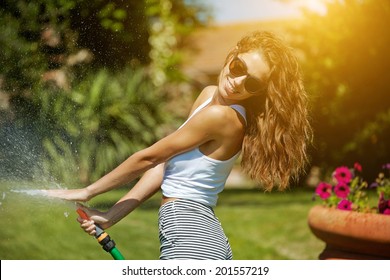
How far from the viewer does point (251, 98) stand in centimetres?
299

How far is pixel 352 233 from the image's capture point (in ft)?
16.0

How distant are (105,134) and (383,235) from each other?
162 inches

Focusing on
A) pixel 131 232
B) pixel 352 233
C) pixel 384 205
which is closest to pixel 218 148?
pixel 352 233

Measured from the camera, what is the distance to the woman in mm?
2824

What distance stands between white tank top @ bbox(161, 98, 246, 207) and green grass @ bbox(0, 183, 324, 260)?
8.57ft

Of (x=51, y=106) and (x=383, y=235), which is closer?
Result: (x=383, y=235)

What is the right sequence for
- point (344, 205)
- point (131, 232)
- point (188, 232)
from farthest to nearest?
point (131, 232), point (344, 205), point (188, 232)

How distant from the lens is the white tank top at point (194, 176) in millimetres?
2824

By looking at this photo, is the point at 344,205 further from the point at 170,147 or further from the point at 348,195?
the point at 170,147

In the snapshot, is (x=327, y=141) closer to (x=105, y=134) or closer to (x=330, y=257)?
(x=105, y=134)

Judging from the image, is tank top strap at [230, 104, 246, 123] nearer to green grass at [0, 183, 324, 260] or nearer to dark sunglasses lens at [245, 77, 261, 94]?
dark sunglasses lens at [245, 77, 261, 94]

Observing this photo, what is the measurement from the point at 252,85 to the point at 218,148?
0.89 ft

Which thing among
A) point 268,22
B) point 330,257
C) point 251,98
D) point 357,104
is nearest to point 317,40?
point 357,104

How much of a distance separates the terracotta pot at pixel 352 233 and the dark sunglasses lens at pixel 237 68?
2.34m
